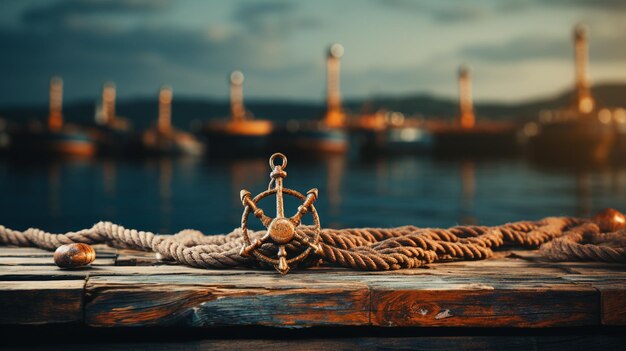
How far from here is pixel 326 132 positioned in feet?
223

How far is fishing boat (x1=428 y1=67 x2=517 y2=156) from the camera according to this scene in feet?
298

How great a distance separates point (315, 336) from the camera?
7.45 feet

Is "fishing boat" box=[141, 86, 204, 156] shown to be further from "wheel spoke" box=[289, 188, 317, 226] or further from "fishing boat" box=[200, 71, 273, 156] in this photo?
"wheel spoke" box=[289, 188, 317, 226]

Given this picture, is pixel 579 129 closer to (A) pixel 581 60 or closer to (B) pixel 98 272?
(A) pixel 581 60

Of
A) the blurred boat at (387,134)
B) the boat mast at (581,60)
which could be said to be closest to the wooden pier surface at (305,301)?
the boat mast at (581,60)

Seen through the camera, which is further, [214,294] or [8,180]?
[8,180]

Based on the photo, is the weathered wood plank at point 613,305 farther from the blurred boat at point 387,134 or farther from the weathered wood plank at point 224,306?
the blurred boat at point 387,134

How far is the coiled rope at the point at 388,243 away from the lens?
8.41 ft

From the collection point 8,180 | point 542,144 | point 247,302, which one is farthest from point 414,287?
point 542,144

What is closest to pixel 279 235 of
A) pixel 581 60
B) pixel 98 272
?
pixel 98 272

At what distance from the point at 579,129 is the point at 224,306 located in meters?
71.6

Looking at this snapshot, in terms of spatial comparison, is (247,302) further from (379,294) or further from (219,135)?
(219,135)

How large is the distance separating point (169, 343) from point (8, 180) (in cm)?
3605

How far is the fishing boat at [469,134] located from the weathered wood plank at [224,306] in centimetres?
8982
